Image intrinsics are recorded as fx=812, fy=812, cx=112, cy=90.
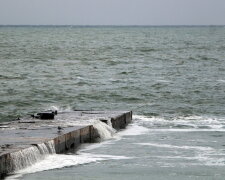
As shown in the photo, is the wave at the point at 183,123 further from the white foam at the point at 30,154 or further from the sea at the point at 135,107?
the white foam at the point at 30,154

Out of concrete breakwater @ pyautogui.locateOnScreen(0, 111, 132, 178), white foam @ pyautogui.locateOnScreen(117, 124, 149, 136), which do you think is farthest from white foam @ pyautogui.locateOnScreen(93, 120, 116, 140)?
white foam @ pyautogui.locateOnScreen(117, 124, 149, 136)

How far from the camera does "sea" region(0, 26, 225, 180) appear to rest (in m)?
22.1

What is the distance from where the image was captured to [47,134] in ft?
80.5

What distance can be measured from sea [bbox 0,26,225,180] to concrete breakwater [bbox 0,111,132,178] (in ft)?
0.95

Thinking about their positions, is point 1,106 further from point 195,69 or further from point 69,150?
point 195,69

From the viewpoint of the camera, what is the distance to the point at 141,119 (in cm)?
3469

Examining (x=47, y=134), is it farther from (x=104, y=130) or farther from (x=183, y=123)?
(x=183, y=123)

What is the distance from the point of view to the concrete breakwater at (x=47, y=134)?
2125 cm

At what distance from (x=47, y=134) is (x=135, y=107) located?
15537 mm

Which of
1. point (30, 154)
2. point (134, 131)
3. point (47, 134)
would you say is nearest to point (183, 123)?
point (134, 131)

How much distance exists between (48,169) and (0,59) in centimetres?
6096

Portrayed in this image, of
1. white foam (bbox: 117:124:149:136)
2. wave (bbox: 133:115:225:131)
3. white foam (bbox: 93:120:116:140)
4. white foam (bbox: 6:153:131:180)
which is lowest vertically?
wave (bbox: 133:115:225:131)

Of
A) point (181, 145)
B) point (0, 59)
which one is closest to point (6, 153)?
point (181, 145)

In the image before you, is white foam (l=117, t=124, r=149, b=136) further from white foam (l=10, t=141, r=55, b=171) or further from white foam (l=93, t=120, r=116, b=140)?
white foam (l=10, t=141, r=55, b=171)
